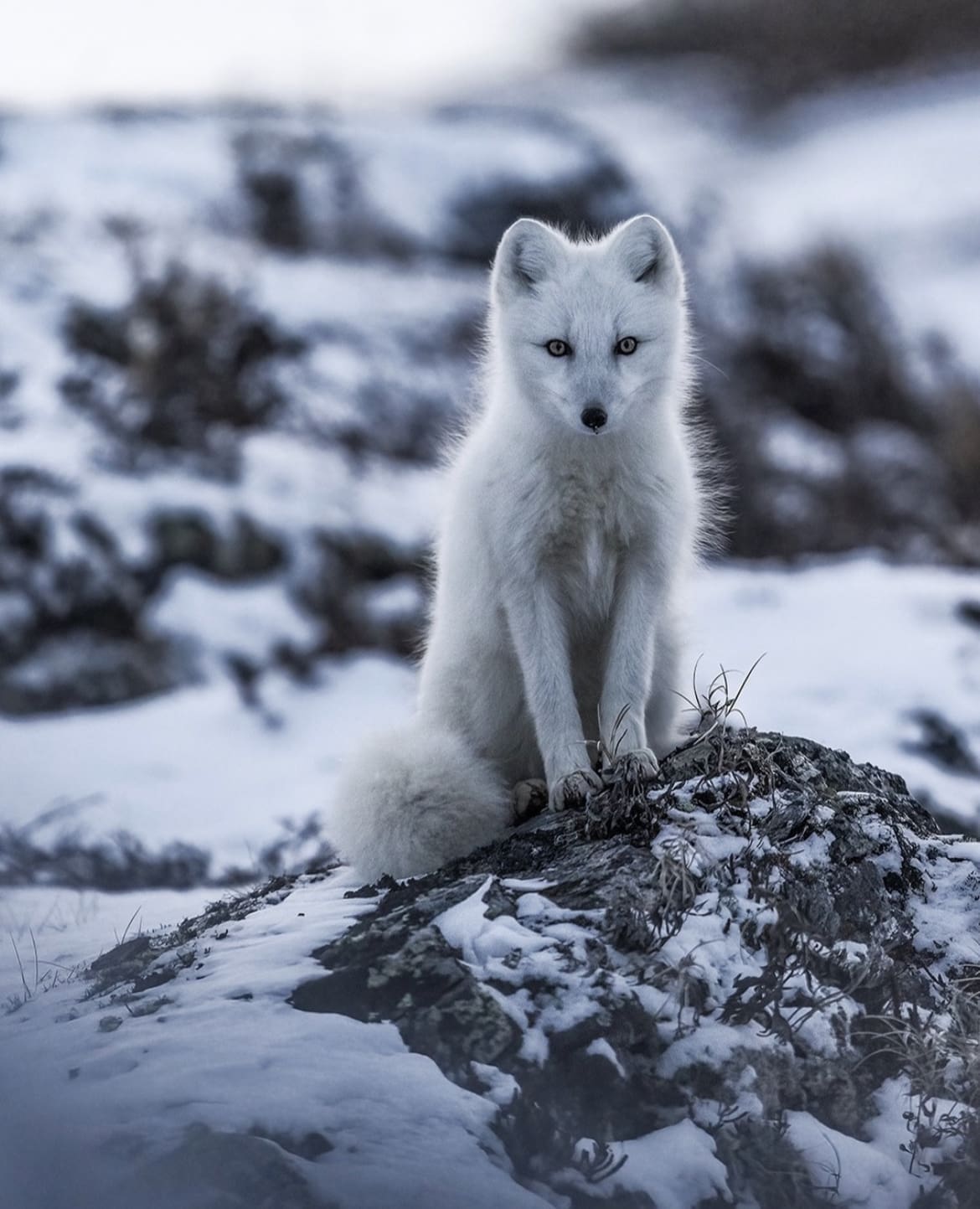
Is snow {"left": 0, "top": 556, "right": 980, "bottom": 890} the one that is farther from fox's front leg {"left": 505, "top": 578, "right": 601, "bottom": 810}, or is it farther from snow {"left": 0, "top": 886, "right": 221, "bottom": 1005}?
fox's front leg {"left": 505, "top": 578, "right": 601, "bottom": 810}

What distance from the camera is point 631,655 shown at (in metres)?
3.70

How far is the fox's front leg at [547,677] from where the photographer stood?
3.65 metres

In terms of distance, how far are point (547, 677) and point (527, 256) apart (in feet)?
4.21

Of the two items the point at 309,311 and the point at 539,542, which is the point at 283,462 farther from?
the point at 539,542

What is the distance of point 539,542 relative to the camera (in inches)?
144

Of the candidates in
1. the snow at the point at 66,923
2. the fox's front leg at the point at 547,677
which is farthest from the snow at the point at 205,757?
the fox's front leg at the point at 547,677

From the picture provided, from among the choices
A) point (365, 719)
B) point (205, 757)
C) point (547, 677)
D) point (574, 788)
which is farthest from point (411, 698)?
point (574, 788)

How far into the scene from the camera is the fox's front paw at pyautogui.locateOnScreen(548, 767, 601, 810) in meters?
3.52

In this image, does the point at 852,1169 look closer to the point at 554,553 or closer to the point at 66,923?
the point at 554,553

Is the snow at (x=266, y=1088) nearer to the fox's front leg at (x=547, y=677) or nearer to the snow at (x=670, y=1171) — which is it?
the snow at (x=670, y=1171)

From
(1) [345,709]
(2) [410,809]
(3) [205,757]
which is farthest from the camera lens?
(1) [345,709]

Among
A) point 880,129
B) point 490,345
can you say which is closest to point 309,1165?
point 490,345

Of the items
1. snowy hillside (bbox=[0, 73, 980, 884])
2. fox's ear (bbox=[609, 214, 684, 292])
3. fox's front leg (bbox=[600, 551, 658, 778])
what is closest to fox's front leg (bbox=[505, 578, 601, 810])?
fox's front leg (bbox=[600, 551, 658, 778])

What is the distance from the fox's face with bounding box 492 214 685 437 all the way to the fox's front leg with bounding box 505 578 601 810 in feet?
1.71
